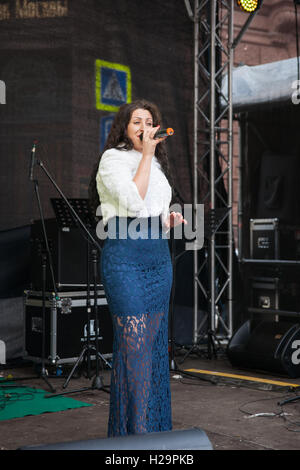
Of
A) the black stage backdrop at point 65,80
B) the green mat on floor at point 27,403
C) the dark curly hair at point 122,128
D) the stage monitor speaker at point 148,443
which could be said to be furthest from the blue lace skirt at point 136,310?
the black stage backdrop at point 65,80

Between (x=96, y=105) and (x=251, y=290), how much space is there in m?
2.85

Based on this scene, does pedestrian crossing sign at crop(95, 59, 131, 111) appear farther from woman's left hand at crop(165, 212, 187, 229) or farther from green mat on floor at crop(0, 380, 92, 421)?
woman's left hand at crop(165, 212, 187, 229)

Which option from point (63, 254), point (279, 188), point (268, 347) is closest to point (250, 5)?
point (279, 188)

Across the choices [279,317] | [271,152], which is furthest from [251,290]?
[271,152]

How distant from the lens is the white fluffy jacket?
211 centimetres

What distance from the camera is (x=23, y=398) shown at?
4.01 meters

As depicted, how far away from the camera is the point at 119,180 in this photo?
83.4 inches

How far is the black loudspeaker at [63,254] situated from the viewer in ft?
16.0

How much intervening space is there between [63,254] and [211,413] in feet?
6.38

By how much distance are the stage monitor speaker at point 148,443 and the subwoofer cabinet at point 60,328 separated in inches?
136

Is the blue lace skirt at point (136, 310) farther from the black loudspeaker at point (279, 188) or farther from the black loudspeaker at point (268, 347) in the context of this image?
the black loudspeaker at point (279, 188)

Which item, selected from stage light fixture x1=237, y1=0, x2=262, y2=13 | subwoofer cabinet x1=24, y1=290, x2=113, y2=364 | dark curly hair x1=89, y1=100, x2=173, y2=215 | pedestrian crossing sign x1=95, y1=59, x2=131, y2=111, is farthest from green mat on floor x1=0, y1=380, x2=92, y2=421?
stage light fixture x1=237, y1=0, x2=262, y2=13

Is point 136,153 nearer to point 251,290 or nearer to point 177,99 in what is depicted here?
point 177,99

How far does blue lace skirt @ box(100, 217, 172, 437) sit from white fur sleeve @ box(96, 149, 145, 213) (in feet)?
0.34
